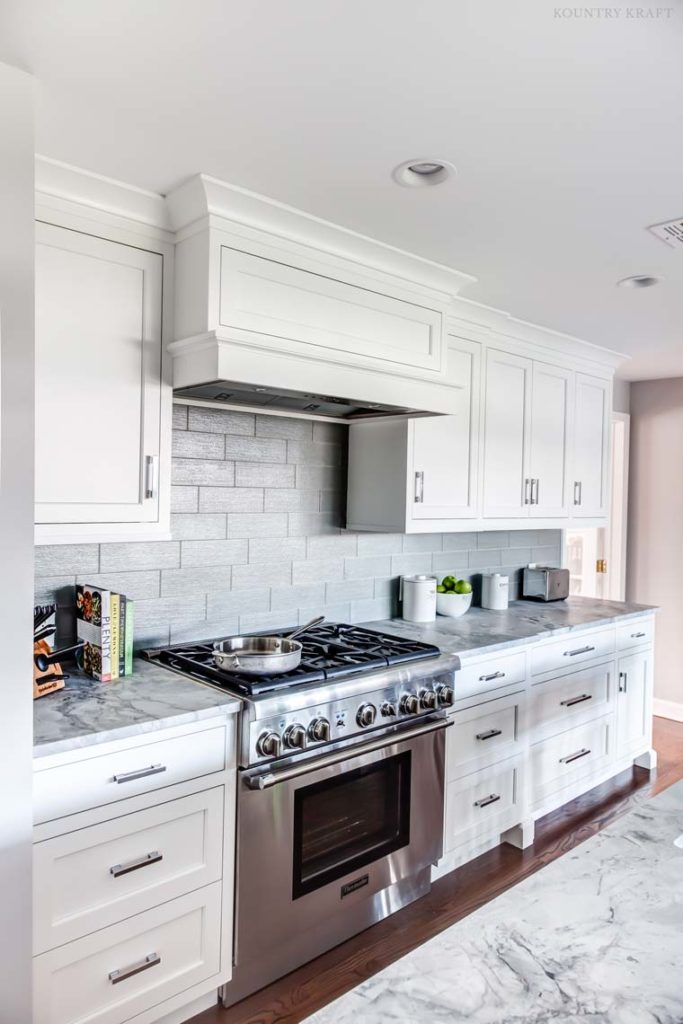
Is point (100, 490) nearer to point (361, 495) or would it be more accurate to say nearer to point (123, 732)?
point (123, 732)

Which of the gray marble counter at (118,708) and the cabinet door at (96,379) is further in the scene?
the cabinet door at (96,379)

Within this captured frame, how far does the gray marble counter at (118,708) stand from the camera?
5.54ft

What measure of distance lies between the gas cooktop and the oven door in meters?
0.25

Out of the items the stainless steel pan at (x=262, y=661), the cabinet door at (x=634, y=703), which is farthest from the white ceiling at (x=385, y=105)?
the cabinet door at (x=634, y=703)

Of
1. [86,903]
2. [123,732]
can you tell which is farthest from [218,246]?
[86,903]

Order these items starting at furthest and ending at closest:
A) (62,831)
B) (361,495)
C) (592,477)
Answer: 1. (592,477)
2. (361,495)
3. (62,831)

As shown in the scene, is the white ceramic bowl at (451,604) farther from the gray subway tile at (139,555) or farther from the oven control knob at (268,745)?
the oven control knob at (268,745)

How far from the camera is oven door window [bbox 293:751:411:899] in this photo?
85.5 inches

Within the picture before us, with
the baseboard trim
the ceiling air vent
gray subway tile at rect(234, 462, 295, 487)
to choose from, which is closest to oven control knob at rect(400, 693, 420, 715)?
gray subway tile at rect(234, 462, 295, 487)

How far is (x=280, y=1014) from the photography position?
6.66ft

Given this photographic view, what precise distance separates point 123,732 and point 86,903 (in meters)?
0.43

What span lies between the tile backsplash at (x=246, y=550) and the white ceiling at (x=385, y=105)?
90 centimetres

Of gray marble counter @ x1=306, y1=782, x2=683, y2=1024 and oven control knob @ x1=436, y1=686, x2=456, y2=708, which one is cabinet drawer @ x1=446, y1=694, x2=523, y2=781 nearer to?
oven control knob @ x1=436, y1=686, x2=456, y2=708

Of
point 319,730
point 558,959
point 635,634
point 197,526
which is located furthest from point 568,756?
point 558,959
